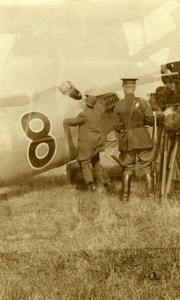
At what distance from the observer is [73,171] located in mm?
8547

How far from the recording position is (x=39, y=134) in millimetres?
7594

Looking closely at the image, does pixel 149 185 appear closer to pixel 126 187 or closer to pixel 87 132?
pixel 126 187

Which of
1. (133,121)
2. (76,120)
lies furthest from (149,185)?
(76,120)

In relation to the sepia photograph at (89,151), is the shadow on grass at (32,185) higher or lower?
lower

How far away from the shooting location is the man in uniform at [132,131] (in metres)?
7.29

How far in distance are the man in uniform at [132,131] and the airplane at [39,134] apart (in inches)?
42.9

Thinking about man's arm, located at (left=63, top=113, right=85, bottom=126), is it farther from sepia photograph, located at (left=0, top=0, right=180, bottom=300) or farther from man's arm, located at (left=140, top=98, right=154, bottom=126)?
man's arm, located at (left=140, top=98, right=154, bottom=126)

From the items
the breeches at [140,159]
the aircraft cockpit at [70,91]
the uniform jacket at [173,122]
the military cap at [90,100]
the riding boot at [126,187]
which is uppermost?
the aircraft cockpit at [70,91]

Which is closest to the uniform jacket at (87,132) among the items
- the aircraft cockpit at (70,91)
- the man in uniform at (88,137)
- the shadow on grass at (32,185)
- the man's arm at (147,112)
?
the man in uniform at (88,137)

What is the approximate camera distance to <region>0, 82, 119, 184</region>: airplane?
7.22m

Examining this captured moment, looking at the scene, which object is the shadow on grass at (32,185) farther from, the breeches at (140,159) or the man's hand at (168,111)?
the man's hand at (168,111)

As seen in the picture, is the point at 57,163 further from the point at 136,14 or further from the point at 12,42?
the point at 136,14

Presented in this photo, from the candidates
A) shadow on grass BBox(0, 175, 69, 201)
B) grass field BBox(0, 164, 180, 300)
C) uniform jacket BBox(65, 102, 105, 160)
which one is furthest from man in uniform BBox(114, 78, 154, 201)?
shadow on grass BBox(0, 175, 69, 201)

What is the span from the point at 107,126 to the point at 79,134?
30.2 inches
